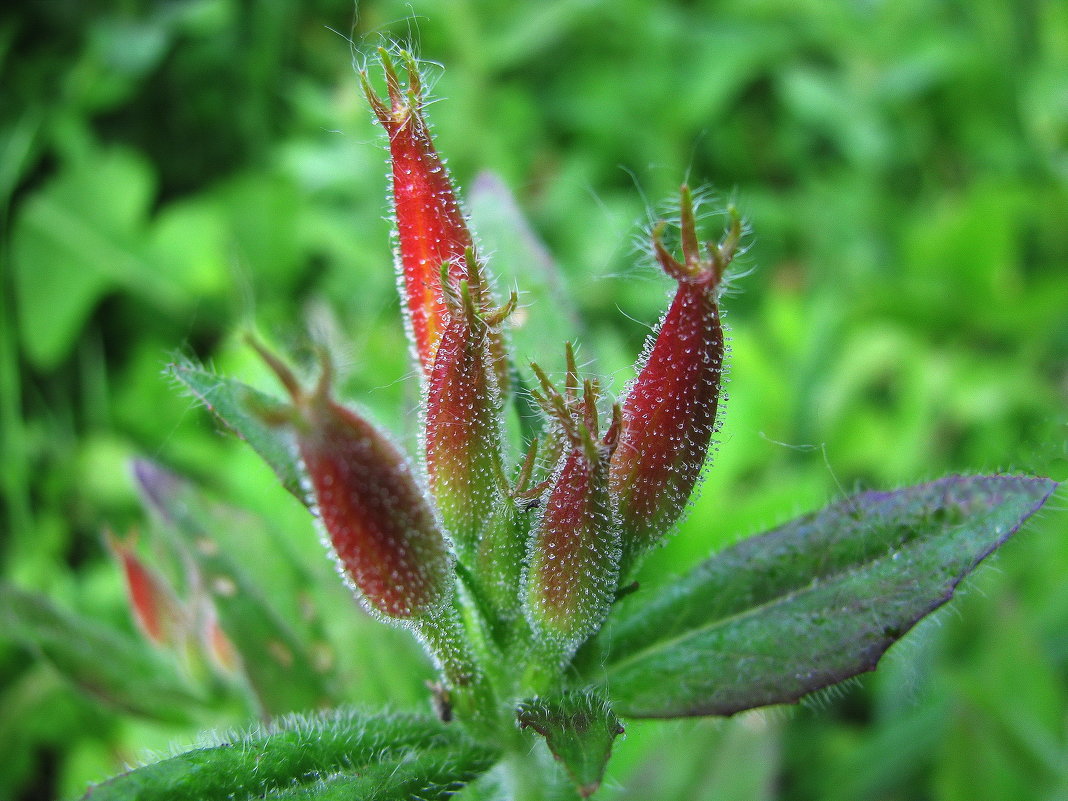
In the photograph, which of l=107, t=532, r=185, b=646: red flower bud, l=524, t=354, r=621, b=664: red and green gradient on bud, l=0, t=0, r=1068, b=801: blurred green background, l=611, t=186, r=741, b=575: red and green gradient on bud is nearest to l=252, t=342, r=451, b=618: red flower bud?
l=524, t=354, r=621, b=664: red and green gradient on bud

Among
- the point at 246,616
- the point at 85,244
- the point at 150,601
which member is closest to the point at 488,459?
the point at 246,616

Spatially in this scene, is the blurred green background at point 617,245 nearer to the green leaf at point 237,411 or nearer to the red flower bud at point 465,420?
the green leaf at point 237,411

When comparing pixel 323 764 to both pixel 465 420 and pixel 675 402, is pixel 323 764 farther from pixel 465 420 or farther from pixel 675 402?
pixel 675 402

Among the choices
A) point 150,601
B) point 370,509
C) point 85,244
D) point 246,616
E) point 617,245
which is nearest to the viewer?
point 370,509

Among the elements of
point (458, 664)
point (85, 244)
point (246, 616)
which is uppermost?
point (85, 244)

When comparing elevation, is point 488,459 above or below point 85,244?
below

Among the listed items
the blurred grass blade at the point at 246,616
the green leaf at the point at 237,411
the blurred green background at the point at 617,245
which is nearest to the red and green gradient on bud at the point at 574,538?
the green leaf at the point at 237,411

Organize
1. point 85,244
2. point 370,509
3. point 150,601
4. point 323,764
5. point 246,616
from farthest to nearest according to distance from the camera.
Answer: point 85,244 < point 150,601 < point 246,616 < point 323,764 < point 370,509
